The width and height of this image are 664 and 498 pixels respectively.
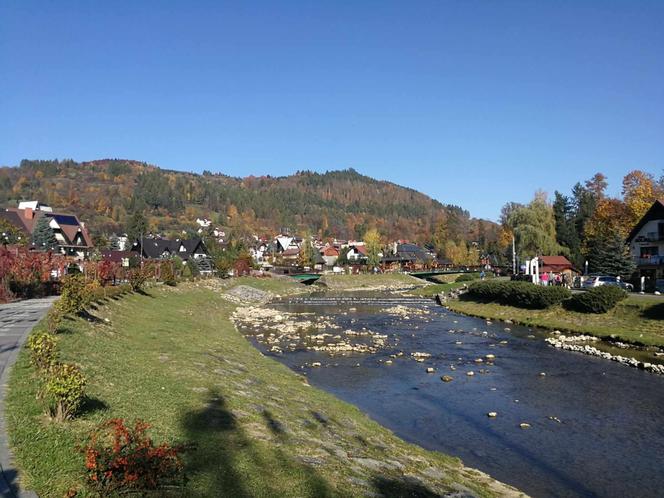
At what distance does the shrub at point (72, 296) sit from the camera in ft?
72.6

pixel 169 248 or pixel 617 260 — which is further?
pixel 169 248

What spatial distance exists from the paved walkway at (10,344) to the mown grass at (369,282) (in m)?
72.7

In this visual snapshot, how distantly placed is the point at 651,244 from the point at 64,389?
7284 centimetres

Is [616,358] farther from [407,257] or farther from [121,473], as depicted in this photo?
[407,257]

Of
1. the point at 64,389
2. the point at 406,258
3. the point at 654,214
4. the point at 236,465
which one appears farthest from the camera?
the point at 406,258

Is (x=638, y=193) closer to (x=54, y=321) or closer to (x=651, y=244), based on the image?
(x=651, y=244)

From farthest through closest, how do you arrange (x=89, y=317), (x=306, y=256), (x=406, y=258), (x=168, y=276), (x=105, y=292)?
1. (x=406, y=258)
2. (x=306, y=256)
3. (x=168, y=276)
4. (x=105, y=292)
5. (x=89, y=317)

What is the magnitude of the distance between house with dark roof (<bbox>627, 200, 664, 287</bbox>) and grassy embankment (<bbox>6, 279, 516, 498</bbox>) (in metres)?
59.9

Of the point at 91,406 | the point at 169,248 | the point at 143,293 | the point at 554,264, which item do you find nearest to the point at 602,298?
the point at 91,406

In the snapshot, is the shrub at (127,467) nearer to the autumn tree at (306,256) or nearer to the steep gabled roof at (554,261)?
the steep gabled roof at (554,261)

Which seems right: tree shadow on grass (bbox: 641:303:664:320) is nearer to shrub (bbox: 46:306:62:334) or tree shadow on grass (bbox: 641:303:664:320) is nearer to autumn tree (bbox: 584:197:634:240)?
shrub (bbox: 46:306:62:334)

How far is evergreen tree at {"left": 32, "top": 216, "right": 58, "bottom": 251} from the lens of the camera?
272ft

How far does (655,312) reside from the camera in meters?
33.6

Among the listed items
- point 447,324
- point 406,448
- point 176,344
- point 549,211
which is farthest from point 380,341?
point 549,211
